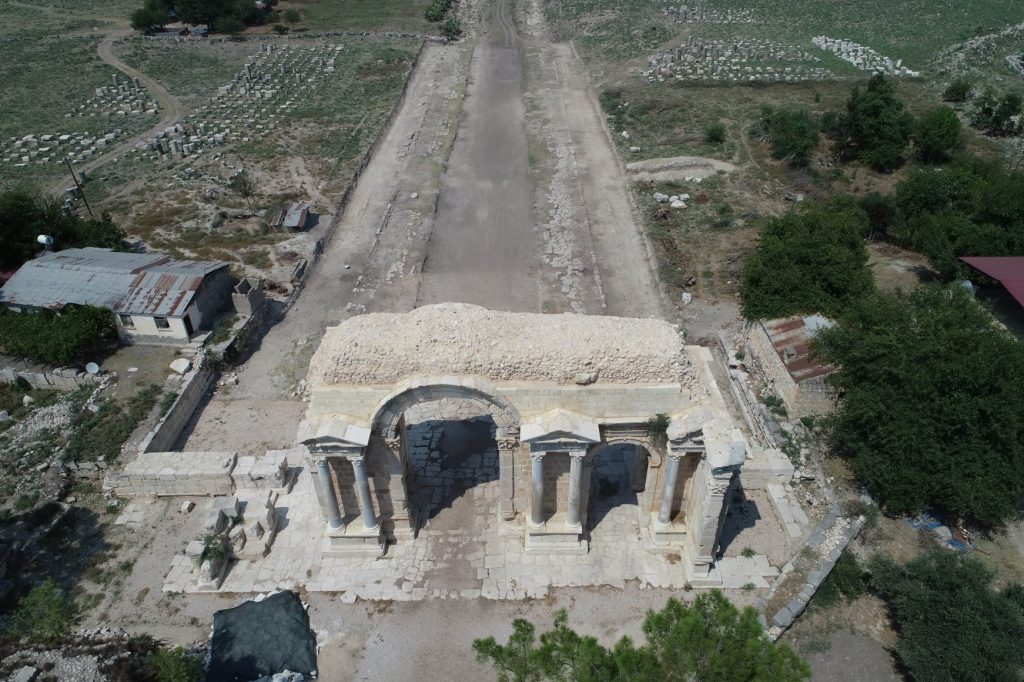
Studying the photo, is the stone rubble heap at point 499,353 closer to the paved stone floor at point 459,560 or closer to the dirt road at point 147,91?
the paved stone floor at point 459,560

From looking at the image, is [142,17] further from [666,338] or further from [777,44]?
[666,338]

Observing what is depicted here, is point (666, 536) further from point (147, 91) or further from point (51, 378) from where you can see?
point (147, 91)

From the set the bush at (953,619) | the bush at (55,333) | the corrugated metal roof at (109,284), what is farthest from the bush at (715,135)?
the bush at (55,333)

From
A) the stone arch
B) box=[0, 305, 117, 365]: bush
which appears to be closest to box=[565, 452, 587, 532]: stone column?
the stone arch

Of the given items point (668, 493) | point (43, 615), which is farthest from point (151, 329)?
point (668, 493)

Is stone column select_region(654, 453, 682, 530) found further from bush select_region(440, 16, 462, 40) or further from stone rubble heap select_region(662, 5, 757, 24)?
stone rubble heap select_region(662, 5, 757, 24)

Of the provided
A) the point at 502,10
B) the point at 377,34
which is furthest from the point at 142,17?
the point at 502,10
